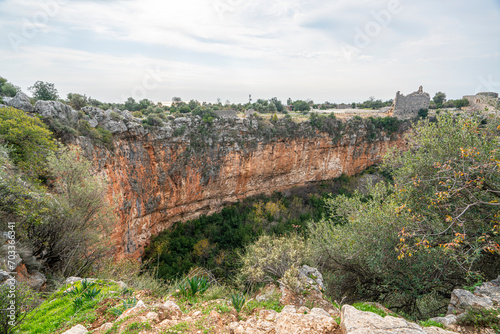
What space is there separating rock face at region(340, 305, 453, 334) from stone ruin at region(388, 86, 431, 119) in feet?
97.4

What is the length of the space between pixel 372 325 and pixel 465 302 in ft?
8.36

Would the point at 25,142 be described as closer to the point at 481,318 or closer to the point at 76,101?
the point at 76,101

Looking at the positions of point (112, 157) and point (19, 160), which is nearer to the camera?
point (19, 160)

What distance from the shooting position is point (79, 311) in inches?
159

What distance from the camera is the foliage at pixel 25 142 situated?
730 cm

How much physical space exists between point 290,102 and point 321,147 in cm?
2153

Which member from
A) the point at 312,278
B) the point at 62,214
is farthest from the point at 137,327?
the point at 62,214

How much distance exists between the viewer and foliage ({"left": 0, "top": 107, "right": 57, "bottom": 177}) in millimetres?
7305

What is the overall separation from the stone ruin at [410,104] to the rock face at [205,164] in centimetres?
292

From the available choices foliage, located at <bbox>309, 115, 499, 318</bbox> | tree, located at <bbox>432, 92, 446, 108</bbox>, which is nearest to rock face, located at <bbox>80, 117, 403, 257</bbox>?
foliage, located at <bbox>309, 115, 499, 318</bbox>

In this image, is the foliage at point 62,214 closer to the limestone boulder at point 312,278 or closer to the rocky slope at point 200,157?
the rocky slope at point 200,157

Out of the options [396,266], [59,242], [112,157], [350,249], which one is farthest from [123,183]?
[396,266]

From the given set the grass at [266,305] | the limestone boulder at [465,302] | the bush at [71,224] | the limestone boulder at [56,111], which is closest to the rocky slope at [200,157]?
the limestone boulder at [56,111]

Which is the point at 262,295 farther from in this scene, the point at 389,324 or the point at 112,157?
the point at 112,157
